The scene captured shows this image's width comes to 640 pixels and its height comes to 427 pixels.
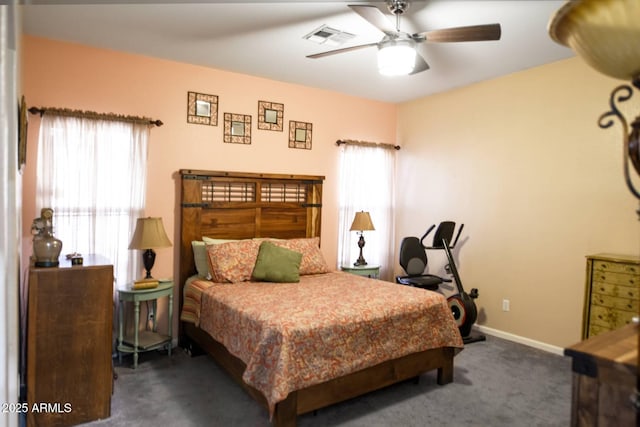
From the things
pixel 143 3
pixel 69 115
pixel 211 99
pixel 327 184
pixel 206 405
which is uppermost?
pixel 143 3

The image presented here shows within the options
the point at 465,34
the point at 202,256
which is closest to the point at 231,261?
the point at 202,256

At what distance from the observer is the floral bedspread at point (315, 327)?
91.4 inches

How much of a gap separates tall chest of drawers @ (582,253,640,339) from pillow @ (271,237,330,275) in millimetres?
2313

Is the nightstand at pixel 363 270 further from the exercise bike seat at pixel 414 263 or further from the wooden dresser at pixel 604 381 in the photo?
the wooden dresser at pixel 604 381

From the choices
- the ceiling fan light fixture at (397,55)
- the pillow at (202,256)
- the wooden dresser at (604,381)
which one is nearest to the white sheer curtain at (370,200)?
the pillow at (202,256)

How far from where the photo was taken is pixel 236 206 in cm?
417

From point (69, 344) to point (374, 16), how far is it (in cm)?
270

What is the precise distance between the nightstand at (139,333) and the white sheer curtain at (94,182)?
324 mm

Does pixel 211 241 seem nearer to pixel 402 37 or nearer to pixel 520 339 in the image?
pixel 402 37

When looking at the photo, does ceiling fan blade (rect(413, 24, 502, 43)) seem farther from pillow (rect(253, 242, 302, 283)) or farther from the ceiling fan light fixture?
pillow (rect(253, 242, 302, 283))

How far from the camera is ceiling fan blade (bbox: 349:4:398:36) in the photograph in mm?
2193

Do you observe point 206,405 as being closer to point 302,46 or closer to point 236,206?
point 236,206

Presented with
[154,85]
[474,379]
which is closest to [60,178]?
[154,85]

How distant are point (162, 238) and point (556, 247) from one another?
3.60 meters
